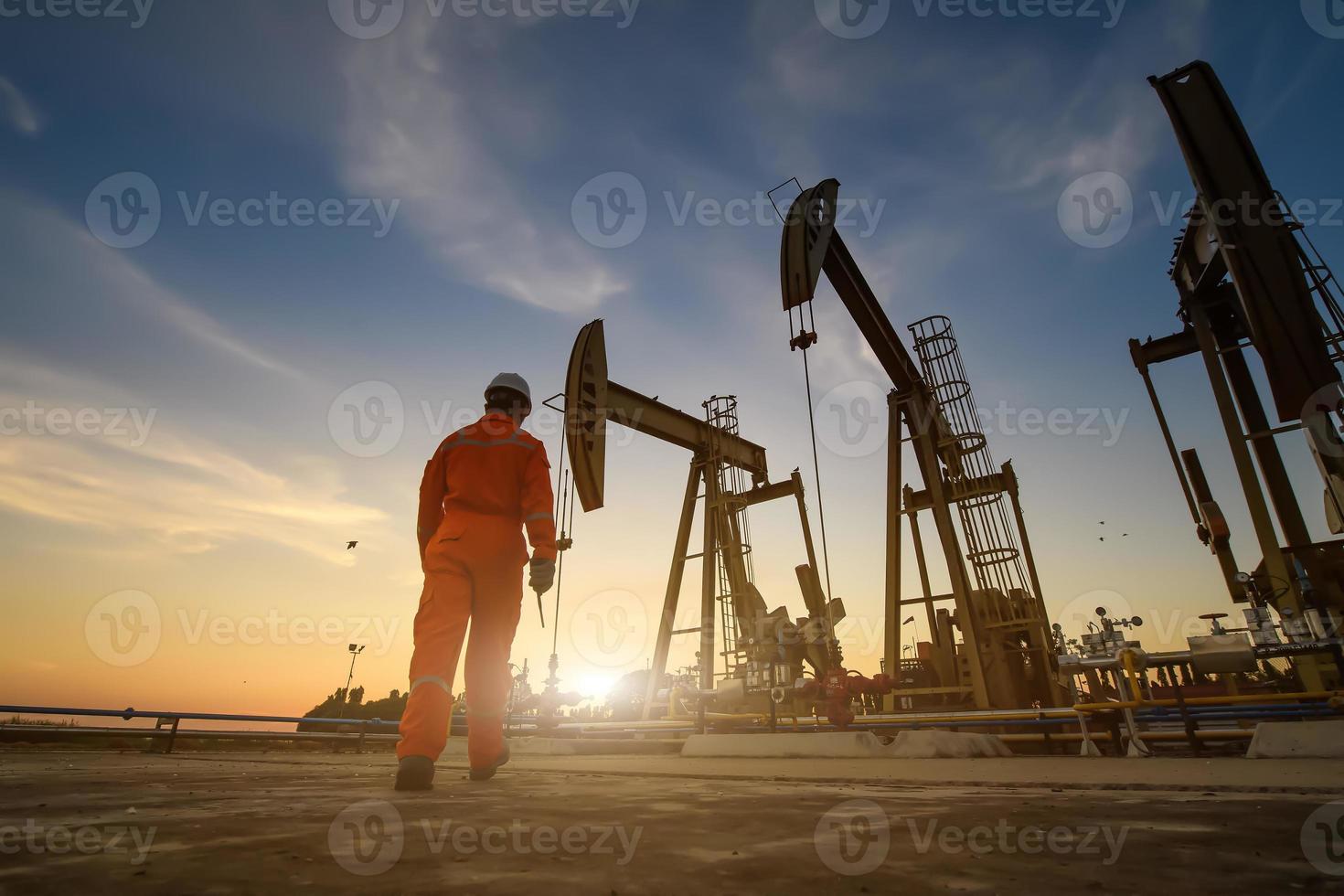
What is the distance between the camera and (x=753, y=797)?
2.57 metres

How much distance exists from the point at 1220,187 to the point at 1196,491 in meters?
6.92

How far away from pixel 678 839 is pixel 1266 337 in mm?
11927

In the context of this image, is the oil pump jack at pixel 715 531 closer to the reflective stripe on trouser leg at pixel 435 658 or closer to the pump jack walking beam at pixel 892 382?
the pump jack walking beam at pixel 892 382

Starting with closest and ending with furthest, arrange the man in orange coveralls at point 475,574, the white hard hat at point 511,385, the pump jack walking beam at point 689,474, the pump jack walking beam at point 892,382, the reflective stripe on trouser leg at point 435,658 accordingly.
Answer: the reflective stripe on trouser leg at point 435,658 < the man in orange coveralls at point 475,574 < the white hard hat at point 511,385 < the pump jack walking beam at point 892,382 < the pump jack walking beam at point 689,474

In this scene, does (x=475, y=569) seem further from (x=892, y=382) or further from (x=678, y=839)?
(x=892, y=382)

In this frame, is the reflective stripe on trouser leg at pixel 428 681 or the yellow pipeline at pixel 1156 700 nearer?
the reflective stripe on trouser leg at pixel 428 681

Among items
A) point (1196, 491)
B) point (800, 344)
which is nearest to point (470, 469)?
point (800, 344)

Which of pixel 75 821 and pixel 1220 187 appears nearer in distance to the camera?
pixel 75 821

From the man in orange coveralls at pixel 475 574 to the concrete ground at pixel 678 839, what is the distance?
507 millimetres

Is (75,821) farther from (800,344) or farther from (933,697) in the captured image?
(933,697)

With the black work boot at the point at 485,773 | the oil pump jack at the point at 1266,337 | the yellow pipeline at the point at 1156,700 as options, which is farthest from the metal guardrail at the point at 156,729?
the oil pump jack at the point at 1266,337

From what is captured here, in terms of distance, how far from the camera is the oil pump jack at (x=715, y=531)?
10961 mm

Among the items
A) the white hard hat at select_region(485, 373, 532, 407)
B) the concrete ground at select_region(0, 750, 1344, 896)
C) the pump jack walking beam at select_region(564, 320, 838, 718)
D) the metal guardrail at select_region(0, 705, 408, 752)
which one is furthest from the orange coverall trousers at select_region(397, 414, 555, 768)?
the pump jack walking beam at select_region(564, 320, 838, 718)

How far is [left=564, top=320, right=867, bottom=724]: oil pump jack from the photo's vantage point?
11.0m
